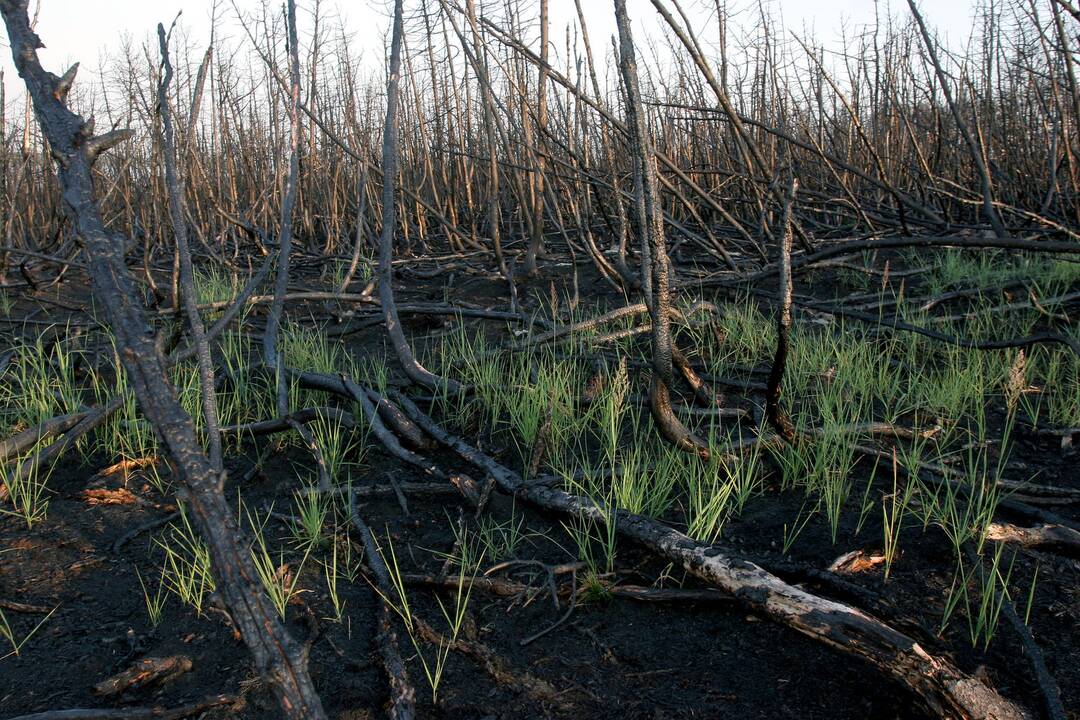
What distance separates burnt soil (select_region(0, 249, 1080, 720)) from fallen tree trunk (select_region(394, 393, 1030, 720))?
1.8 inches

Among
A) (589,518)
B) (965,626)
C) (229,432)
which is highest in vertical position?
(229,432)

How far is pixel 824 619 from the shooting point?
1.33 m

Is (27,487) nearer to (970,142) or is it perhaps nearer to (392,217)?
(392,217)

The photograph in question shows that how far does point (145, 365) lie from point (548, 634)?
90cm

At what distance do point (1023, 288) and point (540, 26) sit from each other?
2425 millimetres

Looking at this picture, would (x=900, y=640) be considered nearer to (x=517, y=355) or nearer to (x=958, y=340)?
(x=958, y=340)

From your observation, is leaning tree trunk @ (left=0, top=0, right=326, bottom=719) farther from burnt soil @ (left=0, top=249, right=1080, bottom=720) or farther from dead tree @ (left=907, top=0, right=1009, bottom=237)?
dead tree @ (left=907, top=0, right=1009, bottom=237)

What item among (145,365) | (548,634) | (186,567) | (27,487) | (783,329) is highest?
(145,365)

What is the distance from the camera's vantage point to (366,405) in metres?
2.35

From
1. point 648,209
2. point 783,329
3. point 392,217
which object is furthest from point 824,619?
point 392,217

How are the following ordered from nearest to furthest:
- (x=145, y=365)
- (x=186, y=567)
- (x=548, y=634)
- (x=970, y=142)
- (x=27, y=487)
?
(x=145, y=365)
(x=548, y=634)
(x=186, y=567)
(x=27, y=487)
(x=970, y=142)

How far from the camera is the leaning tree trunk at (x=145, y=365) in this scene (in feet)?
2.86

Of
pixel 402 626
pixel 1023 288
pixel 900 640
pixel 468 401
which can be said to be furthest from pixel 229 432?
pixel 1023 288

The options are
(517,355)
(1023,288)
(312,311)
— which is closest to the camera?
(517,355)
